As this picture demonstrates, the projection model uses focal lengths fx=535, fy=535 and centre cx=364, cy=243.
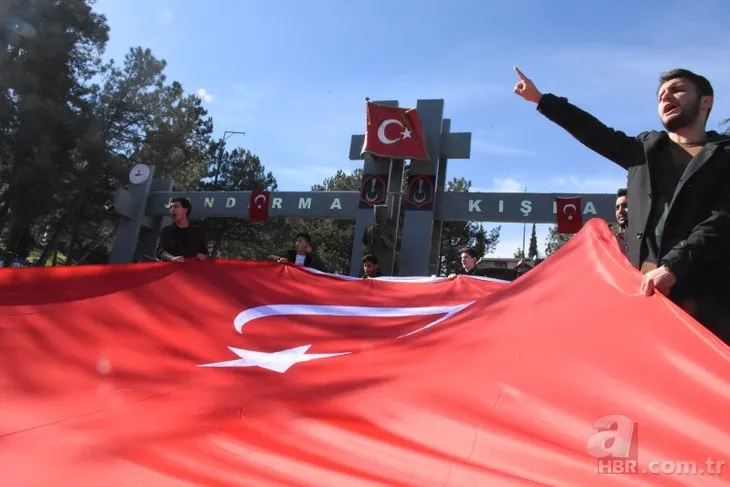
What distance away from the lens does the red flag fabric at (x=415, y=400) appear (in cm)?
146

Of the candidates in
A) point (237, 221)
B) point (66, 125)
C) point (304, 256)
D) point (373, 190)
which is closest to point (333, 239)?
point (237, 221)

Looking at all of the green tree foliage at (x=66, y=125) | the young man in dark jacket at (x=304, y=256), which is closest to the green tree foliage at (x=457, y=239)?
the green tree foliage at (x=66, y=125)

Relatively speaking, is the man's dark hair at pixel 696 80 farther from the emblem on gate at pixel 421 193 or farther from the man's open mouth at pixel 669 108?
the emblem on gate at pixel 421 193

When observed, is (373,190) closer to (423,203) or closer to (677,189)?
(423,203)

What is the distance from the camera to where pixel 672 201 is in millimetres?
2004

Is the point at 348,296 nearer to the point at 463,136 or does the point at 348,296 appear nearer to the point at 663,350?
the point at 663,350

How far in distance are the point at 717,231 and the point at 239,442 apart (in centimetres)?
176

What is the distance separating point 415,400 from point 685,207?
4.03 ft

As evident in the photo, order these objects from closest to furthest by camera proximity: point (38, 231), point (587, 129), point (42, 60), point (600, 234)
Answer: point (587, 129) → point (600, 234) → point (42, 60) → point (38, 231)

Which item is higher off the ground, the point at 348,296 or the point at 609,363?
the point at 348,296

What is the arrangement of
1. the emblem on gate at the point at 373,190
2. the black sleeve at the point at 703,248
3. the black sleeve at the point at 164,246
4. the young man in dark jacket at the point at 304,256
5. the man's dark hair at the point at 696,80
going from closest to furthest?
the black sleeve at the point at 703,248
the man's dark hair at the point at 696,80
the black sleeve at the point at 164,246
the young man in dark jacket at the point at 304,256
the emblem on gate at the point at 373,190

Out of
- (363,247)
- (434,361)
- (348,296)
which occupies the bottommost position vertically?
(434,361)

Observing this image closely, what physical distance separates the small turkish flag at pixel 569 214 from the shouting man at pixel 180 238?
1026 centimetres

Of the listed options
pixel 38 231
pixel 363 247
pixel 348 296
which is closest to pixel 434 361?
pixel 348 296
